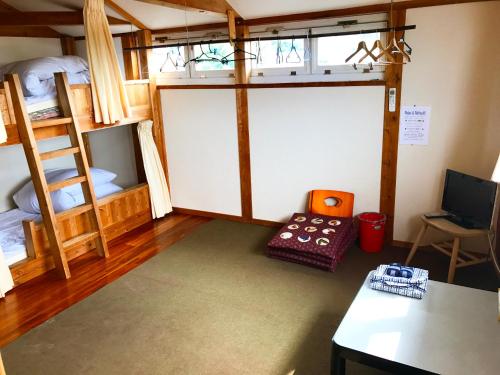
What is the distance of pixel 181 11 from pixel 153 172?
1.80 m

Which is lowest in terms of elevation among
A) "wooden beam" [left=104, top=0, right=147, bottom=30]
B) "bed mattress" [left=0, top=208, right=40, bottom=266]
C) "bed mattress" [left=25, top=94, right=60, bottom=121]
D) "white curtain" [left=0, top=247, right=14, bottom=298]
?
"white curtain" [left=0, top=247, right=14, bottom=298]

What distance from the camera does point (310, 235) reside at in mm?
3783

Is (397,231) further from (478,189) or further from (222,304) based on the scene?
(222,304)

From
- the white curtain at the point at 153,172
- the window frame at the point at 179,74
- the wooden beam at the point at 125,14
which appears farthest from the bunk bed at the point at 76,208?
the wooden beam at the point at 125,14

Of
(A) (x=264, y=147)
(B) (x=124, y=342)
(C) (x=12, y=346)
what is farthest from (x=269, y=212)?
(C) (x=12, y=346)

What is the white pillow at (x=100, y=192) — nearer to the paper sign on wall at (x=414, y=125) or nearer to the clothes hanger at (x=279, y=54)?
the clothes hanger at (x=279, y=54)

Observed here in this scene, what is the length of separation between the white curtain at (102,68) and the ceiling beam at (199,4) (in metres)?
0.66

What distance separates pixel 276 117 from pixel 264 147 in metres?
0.36

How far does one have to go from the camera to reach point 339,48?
3.87m

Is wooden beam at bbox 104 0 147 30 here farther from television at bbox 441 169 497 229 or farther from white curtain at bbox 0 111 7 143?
television at bbox 441 169 497 229

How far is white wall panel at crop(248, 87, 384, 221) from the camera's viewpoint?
3.87 metres

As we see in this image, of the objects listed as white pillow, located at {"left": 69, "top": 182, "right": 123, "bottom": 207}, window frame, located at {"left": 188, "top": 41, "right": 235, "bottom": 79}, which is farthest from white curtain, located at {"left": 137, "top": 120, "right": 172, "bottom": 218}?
window frame, located at {"left": 188, "top": 41, "right": 235, "bottom": 79}

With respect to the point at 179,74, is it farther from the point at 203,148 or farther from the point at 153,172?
the point at 153,172

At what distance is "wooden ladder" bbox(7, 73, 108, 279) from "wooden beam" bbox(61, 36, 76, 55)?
1.64 metres
